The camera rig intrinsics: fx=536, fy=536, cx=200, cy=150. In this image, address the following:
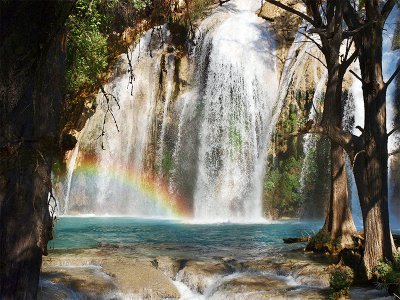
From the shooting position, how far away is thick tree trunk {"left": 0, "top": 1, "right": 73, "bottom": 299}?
381 centimetres

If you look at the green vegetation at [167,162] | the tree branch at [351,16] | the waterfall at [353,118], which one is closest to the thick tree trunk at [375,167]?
the tree branch at [351,16]

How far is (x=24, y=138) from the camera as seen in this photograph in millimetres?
3836

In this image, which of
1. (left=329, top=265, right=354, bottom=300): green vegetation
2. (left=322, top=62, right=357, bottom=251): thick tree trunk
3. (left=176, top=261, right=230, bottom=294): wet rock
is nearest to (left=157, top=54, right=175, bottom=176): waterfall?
(left=322, top=62, right=357, bottom=251): thick tree trunk

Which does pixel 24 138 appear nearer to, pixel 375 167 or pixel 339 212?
pixel 375 167

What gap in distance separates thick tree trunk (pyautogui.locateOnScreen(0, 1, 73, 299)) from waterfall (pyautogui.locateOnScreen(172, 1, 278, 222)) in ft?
67.4

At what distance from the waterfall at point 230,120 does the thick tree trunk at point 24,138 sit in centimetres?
2055

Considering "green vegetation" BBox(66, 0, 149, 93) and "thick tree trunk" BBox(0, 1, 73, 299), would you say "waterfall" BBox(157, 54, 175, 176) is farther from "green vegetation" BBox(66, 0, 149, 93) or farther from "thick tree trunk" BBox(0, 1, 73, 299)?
"thick tree trunk" BBox(0, 1, 73, 299)

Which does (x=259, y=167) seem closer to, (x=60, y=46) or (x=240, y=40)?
(x=240, y=40)

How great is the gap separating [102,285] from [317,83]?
17.1m

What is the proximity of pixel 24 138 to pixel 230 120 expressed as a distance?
73.8 ft

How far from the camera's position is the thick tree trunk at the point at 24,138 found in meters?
3.81

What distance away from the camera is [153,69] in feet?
94.6

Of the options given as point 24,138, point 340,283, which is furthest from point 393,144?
point 24,138

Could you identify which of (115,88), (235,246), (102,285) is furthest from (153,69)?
(102,285)
